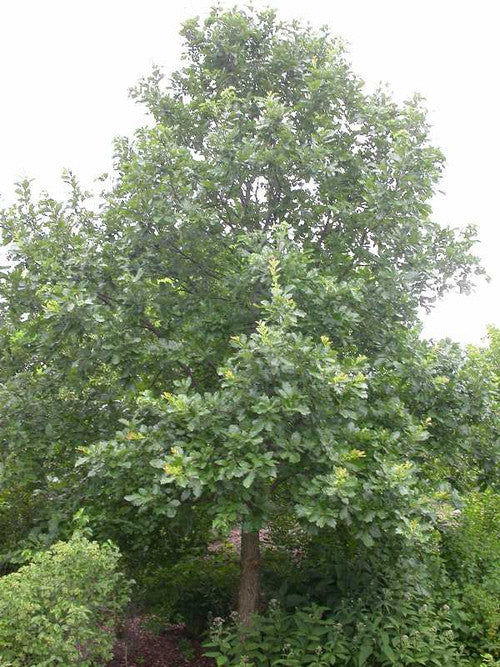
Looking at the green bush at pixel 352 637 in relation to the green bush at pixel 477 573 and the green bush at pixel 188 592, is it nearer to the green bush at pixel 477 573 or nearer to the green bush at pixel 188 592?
the green bush at pixel 477 573

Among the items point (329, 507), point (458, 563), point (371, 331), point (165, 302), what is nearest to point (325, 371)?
point (329, 507)

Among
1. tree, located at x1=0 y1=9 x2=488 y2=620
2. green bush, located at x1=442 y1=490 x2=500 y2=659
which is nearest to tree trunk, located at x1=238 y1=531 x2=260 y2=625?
tree, located at x1=0 y1=9 x2=488 y2=620

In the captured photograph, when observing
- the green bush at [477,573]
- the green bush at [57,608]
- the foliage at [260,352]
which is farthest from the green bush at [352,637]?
the green bush at [57,608]

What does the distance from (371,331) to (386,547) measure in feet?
6.61

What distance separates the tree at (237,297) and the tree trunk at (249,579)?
0.8 inches

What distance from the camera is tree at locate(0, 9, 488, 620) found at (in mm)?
4848

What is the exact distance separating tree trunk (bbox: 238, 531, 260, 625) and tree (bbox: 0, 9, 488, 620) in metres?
0.02

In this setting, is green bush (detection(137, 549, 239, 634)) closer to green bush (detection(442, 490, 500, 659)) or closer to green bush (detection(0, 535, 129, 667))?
green bush (detection(0, 535, 129, 667))

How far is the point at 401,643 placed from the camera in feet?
18.8

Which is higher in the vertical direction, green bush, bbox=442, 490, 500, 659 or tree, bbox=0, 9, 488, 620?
tree, bbox=0, 9, 488, 620

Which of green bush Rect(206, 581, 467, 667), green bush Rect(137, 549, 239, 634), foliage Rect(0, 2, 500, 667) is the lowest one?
green bush Rect(206, 581, 467, 667)

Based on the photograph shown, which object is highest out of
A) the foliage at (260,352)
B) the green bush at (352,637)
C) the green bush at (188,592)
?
the foliage at (260,352)

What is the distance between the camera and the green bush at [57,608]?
446cm

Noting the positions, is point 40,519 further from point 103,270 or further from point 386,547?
point 386,547
